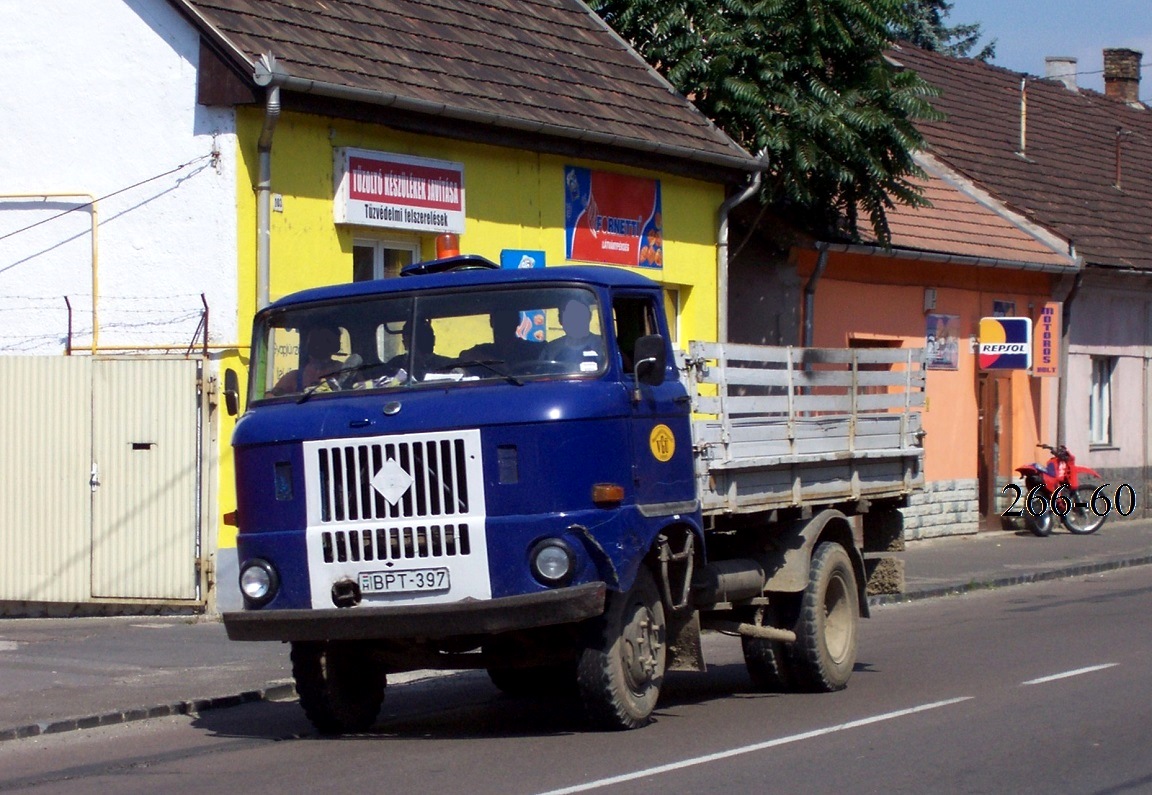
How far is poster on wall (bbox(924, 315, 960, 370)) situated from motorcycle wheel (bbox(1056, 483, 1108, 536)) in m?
2.59

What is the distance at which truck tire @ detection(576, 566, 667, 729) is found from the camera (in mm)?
8461

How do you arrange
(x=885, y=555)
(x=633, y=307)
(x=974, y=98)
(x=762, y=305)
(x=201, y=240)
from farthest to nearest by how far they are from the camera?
(x=974, y=98), (x=762, y=305), (x=201, y=240), (x=885, y=555), (x=633, y=307)

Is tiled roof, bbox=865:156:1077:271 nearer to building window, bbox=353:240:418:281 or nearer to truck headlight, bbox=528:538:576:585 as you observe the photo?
building window, bbox=353:240:418:281

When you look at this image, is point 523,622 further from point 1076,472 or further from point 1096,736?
point 1076,472

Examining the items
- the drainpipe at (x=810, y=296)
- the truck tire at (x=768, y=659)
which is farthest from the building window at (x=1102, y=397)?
the truck tire at (x=768, y=659)

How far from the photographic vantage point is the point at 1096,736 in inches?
333

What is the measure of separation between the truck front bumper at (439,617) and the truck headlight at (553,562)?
0.28ft

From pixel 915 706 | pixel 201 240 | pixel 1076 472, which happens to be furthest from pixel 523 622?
pixel 1076 472

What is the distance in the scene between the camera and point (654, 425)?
899 centimetres

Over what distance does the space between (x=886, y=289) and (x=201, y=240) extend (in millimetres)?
11586

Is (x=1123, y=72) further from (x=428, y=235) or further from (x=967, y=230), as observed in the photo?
(x=428, y=235)

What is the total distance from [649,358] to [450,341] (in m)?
1.04

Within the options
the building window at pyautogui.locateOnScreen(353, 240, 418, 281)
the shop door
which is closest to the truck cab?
the building window at pyautogui.locateOnScreen(353, 240, 418, 281)

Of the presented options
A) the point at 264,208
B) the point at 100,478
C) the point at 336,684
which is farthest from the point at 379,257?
the point at 336,684
